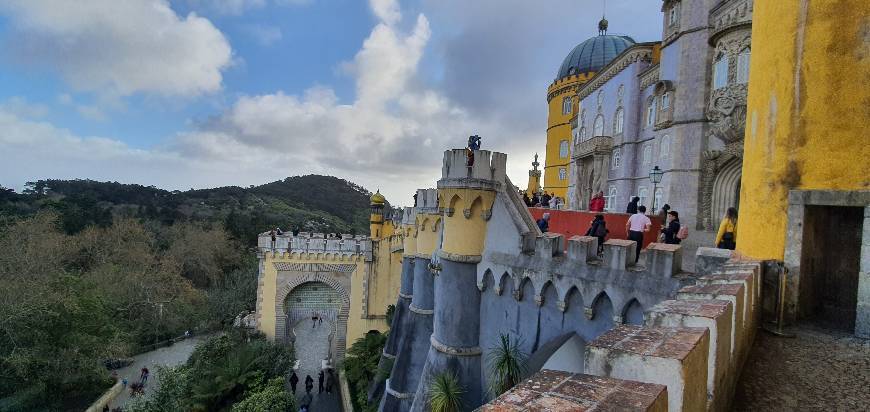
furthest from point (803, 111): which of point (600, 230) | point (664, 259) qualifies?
point (600, 230)

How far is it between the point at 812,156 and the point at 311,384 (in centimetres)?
1916

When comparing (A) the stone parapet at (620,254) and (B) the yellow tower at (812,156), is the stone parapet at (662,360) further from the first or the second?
(A) the stone parapet at (620,254)

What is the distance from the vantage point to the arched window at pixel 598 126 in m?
25.2

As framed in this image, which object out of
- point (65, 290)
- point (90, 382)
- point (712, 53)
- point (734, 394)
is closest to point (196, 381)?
point (90, 382)

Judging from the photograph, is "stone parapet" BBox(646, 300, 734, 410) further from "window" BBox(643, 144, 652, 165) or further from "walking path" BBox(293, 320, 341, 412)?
"window" BBox(643, 144, 652, 165)

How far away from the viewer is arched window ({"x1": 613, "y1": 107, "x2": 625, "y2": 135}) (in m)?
22.7

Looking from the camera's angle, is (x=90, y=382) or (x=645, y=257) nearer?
(x=645, y=257)

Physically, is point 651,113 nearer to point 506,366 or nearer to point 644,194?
point 644,194

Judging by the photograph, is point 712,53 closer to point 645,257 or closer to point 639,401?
Answer: point 645,257

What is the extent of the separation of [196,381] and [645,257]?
1820 centimetres

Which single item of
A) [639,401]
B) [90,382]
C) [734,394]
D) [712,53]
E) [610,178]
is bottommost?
[90,382]

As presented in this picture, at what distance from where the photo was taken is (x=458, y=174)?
27.1ft

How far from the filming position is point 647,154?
20.4 m

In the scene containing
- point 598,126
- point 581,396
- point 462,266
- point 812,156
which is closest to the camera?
point 581,396
